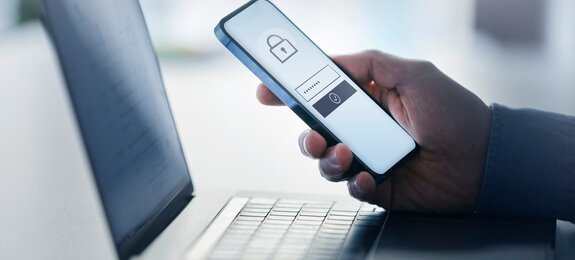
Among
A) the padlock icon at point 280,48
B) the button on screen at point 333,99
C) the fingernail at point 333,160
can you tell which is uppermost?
the padlock icon at point 280,48

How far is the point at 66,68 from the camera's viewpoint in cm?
60

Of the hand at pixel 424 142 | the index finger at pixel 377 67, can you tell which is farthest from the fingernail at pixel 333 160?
the index finger at pixel 377 67

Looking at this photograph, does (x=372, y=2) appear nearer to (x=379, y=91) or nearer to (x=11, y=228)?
(x=379, y=91)

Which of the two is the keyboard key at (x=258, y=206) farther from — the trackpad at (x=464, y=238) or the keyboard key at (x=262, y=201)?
the trackpad at (x=464, y=238)

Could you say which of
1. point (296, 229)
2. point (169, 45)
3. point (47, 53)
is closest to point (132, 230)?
point (296, 229)

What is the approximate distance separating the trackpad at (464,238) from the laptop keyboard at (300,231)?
2cm

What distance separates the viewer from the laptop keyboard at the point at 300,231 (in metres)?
0.68

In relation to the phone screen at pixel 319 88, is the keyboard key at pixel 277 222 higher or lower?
lower

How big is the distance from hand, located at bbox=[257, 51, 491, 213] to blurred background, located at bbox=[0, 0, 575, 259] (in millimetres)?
149

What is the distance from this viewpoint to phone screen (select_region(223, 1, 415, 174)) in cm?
84

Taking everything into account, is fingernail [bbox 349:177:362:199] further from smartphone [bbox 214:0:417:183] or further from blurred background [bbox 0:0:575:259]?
blurred background [bbox 0:0:575:259]

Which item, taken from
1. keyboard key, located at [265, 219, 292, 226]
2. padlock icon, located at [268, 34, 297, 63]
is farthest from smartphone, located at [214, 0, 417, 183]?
keyboard key, located at [265, 219, 292, 226]

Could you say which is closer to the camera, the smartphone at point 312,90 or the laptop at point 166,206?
the laptop at point 166,206

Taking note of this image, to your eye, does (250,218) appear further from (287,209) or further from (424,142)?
(424,142)
